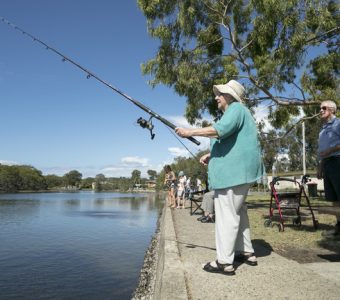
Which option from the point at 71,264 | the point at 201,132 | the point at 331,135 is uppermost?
the point at 331,135

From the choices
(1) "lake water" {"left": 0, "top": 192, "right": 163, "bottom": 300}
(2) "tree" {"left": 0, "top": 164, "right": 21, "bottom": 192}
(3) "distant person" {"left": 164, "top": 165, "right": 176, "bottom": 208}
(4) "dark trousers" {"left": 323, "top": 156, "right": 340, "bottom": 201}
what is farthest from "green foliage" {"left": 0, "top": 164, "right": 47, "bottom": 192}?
(4) "dark trousers" {"left": 323, "top": 156, "right": 340, "bottom": 201}

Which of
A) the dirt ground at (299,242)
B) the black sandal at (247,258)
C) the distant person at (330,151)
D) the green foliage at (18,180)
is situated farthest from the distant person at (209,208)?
the green foliage at (18,180)

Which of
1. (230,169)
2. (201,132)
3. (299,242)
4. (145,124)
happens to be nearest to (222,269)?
(230,169)

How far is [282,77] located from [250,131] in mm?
10349

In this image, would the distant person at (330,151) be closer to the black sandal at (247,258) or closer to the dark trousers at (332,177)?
the dark trousers at (332,177)

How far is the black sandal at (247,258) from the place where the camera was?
4.43 metres

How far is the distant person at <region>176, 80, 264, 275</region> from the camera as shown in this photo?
4016 mm

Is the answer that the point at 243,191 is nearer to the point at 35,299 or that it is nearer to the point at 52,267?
the point at 35,299

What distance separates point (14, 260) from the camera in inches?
432

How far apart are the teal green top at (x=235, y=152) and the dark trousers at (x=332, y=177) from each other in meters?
2.09

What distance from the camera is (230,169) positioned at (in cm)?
407

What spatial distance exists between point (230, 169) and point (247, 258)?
1.15 meters

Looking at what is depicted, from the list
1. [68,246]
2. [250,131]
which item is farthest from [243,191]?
[68,246]

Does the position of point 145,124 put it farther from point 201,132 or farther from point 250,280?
point 250,280
